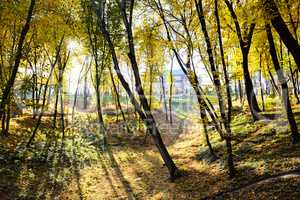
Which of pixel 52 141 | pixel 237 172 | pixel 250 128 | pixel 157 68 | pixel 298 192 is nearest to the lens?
pixel 298 192

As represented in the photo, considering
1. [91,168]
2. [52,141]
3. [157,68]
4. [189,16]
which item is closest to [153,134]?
[91,168]

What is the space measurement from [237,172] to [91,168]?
896 cm

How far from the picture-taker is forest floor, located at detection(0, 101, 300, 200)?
32.7ft

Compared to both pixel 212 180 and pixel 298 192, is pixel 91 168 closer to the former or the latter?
pixel 212 180

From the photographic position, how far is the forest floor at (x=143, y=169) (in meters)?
9.96

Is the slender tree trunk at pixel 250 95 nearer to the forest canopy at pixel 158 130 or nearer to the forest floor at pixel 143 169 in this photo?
the forest canopy at pixel 158 130

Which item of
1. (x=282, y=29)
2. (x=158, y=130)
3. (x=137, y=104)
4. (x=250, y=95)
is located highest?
(x=282, y=29)

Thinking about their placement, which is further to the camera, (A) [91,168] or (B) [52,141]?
(B) [52,141]

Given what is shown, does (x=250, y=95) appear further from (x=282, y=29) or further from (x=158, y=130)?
(x=282, y=29)

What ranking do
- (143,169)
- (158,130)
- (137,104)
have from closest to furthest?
(137,104) → (158,130) → (143,169)

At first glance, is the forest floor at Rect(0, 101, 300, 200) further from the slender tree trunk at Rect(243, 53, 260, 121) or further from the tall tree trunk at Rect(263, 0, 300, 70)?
the tall tree trunk at Rect(263, 0, 300, 70)

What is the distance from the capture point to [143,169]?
55.9ft

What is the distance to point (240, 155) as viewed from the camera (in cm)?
1362

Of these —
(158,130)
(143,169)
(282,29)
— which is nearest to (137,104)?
(158,130)
